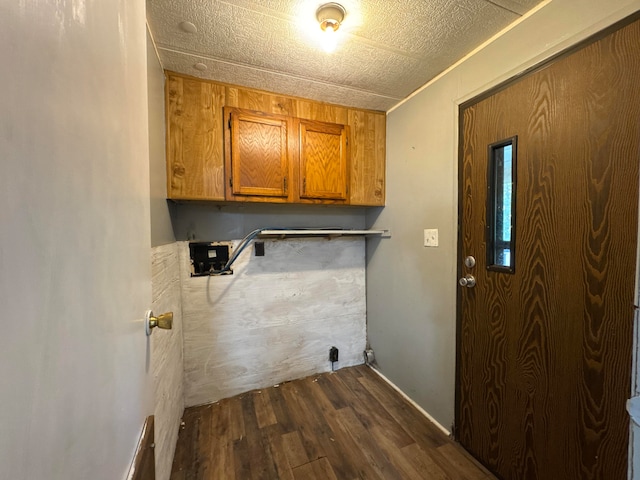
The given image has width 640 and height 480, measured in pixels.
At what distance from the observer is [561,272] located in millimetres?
1005

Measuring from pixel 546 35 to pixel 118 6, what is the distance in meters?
1.51

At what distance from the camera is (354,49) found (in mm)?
1319

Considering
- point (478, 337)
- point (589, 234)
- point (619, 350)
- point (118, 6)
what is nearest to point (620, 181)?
point (589, 234)

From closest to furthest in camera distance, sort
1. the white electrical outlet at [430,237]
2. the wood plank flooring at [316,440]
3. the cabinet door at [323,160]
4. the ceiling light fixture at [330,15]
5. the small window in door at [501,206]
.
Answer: the ceiling light fixture at [330,15] → the small window in door at [501,206] → the wood plank flooring at [316,440] → the white electrical outlet at [430,237] → the cabinet door at [323,160]

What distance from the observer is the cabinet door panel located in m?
1.61

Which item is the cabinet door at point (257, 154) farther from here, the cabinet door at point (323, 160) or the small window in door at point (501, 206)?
the small window in door at point (501, 206)

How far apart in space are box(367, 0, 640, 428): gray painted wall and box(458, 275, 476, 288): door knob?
0.25 feet

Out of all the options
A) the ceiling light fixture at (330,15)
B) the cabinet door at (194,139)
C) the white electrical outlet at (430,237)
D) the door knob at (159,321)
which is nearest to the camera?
the door knob at (159,321)

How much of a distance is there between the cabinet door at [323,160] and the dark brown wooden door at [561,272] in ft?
Result: 2.74

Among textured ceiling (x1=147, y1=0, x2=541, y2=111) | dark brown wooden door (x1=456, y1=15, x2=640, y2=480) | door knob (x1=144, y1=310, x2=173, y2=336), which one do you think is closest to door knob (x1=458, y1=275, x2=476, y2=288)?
dark brown wooden door (x1=456, y1=15, x2=640, y2=480)

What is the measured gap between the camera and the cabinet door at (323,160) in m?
1.78

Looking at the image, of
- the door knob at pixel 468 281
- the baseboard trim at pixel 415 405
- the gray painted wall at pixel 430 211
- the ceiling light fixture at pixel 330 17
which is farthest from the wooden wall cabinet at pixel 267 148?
the baseboard trim at pixel 415 405

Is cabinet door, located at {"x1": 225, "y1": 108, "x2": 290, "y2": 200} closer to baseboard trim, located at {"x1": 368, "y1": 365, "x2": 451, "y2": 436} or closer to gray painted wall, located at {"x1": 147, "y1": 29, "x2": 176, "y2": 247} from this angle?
gray painted wall, located at {"x1": 147, "y1": 29, "x2": 176, "y2": 247}

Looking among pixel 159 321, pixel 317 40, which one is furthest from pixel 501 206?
pixel 159 321
